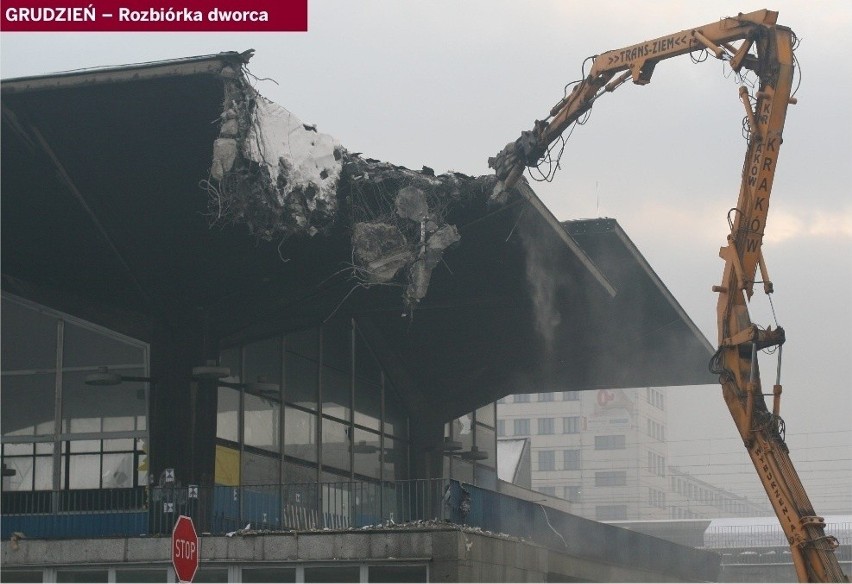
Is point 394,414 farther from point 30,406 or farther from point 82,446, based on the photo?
point 30,406

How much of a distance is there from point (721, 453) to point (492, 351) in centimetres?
8618

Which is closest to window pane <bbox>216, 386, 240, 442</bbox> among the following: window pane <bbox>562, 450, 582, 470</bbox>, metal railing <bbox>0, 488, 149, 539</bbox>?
metal railing <bbox>0, 488, 149, 539</bbox>

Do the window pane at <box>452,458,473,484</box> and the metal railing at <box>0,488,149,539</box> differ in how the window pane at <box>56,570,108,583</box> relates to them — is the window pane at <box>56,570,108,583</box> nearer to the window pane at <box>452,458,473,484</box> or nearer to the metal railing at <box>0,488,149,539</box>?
the metal railing at <box>0,488,149,539</box>

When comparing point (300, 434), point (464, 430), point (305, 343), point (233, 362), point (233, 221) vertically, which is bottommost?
point (300, 434)

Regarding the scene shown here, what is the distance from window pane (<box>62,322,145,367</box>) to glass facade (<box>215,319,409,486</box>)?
212 centimetres

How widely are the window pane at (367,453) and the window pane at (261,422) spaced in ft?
14.9

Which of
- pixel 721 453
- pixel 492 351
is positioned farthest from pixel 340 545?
pixel 721 453

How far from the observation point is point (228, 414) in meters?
28.5

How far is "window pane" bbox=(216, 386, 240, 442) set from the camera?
92.1 feet

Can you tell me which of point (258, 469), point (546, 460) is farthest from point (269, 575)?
point (546, 460)

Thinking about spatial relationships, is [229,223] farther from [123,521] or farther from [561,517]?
[561,517]

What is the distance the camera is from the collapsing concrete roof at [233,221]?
22188mm

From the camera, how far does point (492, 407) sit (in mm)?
Answer: 45719

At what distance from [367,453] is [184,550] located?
2018 centimetres
